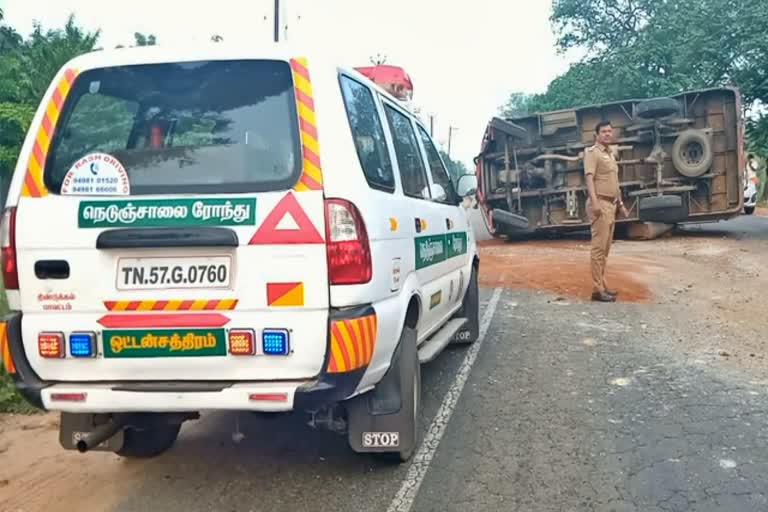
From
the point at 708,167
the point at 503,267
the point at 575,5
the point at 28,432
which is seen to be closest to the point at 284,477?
the point at 28,432

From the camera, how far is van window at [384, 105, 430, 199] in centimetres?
421

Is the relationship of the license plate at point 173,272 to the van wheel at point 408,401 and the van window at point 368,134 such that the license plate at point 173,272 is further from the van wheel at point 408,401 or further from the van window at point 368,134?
the van wheel at point 408,401

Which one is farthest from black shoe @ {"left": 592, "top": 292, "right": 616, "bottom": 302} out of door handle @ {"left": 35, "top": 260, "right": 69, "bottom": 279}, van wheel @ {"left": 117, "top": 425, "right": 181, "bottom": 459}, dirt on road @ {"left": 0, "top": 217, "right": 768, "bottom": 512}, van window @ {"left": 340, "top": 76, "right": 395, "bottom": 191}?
door handle @ {"left": 35, "top": 260, "right": 69, "bottom": 279}

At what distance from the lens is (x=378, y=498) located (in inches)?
138

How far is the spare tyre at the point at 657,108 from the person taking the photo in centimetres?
1380

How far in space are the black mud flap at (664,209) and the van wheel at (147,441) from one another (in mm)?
11911

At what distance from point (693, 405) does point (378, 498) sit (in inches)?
93.9

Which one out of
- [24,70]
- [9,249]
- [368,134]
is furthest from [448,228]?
[24,70]

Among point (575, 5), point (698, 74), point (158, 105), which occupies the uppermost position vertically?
point (575, 5)

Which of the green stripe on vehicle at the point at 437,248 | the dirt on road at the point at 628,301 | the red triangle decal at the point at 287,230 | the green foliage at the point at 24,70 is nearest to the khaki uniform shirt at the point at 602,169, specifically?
the dirt on road at the point at 628,301

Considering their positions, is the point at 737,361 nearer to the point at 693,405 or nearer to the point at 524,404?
the point at 693,405

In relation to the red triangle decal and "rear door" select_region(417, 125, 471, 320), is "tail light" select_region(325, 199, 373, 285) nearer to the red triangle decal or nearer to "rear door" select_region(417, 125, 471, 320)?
the red triangle decal

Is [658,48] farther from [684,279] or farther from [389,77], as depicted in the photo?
[389,77]

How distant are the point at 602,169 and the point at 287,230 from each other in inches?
232
